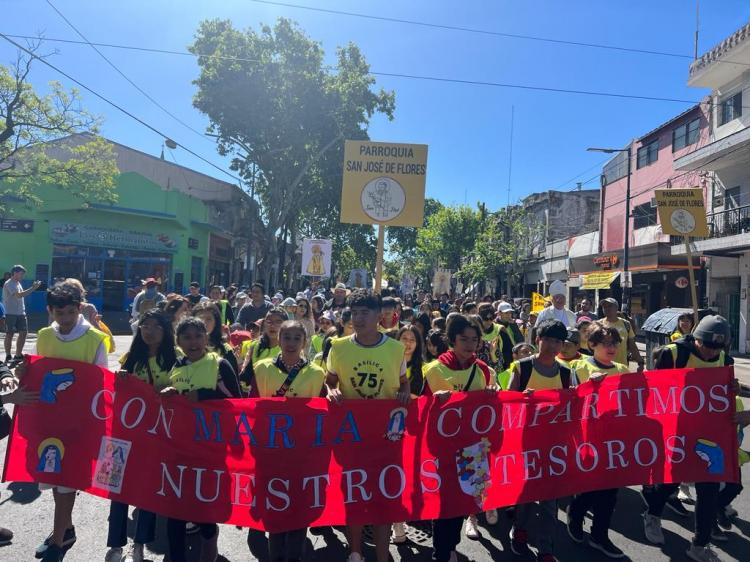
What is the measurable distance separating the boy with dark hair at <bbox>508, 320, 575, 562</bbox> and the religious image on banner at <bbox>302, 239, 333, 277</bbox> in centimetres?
1370

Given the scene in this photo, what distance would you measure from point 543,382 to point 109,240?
23835 millimetres

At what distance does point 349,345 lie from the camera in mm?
3561

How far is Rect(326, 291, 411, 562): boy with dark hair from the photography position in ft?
11.5

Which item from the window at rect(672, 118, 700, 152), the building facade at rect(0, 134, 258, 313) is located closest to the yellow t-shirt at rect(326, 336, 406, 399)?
the building facade at rect(0, 134, 258, 313)

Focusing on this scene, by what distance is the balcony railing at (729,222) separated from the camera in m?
17.1

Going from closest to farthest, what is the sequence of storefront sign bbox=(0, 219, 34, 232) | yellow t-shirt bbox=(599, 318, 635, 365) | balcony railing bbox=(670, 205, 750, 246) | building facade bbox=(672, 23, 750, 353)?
yellow t-shirt bbox=(599, 318, 635, 365)
balcony railing bbox=(670, 205, 750, 246)
building facade bbox=(672, 23, 750, 353)
storefront sign bbox=(0, 219, 34, 232)

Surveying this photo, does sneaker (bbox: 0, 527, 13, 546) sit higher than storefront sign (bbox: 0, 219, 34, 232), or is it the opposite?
storefront sign (bbox: 0, 219, 34, 232)

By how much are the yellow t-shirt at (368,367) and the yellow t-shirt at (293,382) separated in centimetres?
15

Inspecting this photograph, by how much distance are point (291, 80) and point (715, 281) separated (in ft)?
63.7

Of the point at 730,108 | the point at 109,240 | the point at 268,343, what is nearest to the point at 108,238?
Answer: the point at 109,240

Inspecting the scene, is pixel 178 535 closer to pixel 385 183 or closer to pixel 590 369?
pixel 590 369

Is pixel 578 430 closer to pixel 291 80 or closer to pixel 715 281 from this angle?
pixel 715 281

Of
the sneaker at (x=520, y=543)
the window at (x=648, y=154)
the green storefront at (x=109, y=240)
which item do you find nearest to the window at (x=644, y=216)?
the window at (x=648, y=154)

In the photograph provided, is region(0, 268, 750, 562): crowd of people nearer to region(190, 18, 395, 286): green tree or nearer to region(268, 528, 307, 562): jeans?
region(268, 528, 307, 562): jeans
